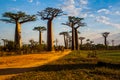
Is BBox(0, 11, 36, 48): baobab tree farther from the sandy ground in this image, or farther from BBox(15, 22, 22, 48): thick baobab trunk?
the sandy ground

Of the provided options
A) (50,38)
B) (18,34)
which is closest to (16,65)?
(18,34)

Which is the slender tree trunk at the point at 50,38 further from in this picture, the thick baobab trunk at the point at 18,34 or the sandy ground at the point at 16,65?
the sandy ground at the point at 16,65

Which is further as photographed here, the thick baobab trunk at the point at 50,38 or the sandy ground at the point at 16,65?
the thick baobab trunk at the point at 50,38

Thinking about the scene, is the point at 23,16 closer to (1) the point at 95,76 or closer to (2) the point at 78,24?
(2) the point at 78,24

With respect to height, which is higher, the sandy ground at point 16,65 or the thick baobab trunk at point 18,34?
the thick baobab trunk at point 18,34

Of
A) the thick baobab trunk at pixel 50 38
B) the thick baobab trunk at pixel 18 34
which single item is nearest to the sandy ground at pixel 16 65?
the thick baobab trunk at pixel 18 34

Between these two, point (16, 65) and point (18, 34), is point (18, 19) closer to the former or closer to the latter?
point (18, 34)

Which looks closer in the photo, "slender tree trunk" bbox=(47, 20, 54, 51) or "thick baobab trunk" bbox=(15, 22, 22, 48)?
"thick baobab trunk" bbox=(15, 22, 22, 48)

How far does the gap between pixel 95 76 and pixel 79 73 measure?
92 cm

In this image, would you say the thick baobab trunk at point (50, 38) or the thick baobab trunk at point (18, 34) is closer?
the thick baobab trunk at point (18, 34)

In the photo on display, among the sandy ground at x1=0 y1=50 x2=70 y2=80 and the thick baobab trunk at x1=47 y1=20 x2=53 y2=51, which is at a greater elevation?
the thick baobab trunk at x1=47 y1=20 x2=53 y2=51

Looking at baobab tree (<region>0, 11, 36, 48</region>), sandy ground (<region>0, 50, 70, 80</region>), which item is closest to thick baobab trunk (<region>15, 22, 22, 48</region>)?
baobab tree (<region>0, 11, 36, 48</region>)

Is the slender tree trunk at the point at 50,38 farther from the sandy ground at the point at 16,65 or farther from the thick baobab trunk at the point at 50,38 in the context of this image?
the sandy ground at the point at 16,65

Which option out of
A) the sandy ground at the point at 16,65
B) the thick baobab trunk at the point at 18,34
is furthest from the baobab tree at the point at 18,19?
the sandy ground at the point at 16,65
